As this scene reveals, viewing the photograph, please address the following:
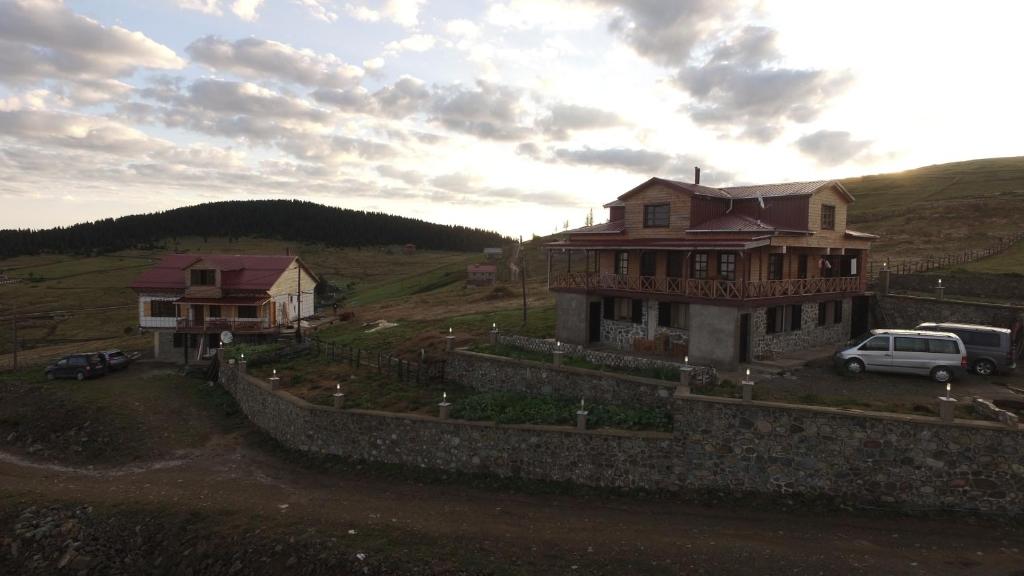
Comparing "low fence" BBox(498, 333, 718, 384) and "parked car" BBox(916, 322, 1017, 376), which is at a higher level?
"parked car" BBox(916, 322, 1017, 376)

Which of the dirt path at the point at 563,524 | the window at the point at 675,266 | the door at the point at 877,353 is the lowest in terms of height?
the dirt path at the point at 563,524

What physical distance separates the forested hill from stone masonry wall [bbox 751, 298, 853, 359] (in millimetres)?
152945

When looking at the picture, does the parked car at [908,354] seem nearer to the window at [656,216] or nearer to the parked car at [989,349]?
the parked car at [989,349]

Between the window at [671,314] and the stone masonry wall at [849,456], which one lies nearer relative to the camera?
the stone masonry wall at [849,456]

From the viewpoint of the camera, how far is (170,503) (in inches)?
725

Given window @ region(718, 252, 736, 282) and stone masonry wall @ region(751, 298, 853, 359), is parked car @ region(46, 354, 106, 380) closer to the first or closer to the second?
window @ region(718, 252, 736, 282)

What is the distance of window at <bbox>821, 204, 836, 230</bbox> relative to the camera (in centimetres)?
2806

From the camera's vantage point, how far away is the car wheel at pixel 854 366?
21844 millimetres

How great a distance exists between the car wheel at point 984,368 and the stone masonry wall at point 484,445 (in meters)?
14.1

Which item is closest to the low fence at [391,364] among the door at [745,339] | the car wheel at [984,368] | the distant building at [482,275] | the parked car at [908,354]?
the door at [745,339]

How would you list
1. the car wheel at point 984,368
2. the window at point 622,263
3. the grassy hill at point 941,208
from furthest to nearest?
the grassy hill at point 941,208 < the window at point 622,263 < the car wheel at point 984,368

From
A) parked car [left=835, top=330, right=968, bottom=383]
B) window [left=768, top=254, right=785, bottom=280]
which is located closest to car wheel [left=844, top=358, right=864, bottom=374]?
parked car [left=835, top=330, right=968, bottom=383]

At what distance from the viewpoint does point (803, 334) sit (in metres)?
27.4

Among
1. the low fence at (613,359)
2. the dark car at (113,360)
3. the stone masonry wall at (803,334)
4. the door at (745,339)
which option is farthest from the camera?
the dark car at (113,360)
